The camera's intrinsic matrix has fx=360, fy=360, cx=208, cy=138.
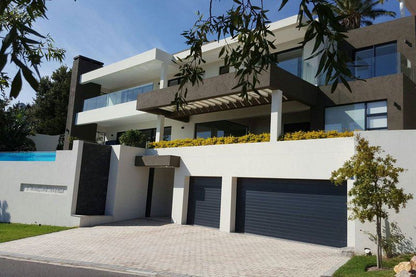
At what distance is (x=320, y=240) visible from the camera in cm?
1369

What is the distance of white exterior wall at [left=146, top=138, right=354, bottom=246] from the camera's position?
1374 cm

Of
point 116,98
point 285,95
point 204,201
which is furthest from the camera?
point 116,98

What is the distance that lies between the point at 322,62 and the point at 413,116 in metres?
15.1

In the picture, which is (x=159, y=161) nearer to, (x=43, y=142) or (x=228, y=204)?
(x=228, y=204)

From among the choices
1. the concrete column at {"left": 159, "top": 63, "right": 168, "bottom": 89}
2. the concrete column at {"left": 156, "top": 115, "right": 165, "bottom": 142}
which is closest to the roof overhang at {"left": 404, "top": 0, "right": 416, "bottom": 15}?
the concrete column at {"left": 156, "top": 115, "right": 165, "bottom": 142}

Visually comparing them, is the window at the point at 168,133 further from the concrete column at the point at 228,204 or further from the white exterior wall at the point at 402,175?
the white exterior wall at the point at 402,175

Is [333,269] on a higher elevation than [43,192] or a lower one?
lower

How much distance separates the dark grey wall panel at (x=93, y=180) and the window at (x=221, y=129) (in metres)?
5.96

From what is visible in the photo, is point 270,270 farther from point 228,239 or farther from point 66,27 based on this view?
point 66,27

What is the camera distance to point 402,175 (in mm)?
11391

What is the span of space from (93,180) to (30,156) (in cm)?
475

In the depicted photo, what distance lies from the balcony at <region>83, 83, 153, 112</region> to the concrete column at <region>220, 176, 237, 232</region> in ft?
28.7

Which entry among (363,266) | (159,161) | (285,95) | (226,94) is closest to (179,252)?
(363,266)

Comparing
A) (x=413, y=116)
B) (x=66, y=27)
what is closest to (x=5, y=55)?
(x=66, y=27)
